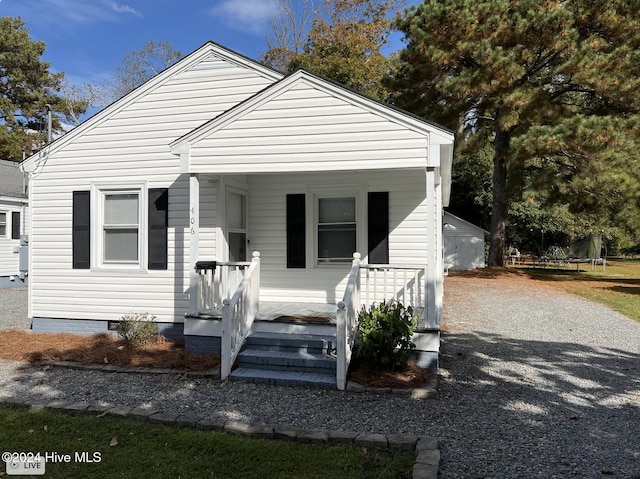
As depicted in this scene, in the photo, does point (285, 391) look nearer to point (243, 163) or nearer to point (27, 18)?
point (243, 163)

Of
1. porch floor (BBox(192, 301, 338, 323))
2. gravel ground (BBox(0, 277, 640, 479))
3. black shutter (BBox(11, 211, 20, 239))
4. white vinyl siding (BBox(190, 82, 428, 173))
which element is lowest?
gravel ground (BBox(0, 277, 640, 479))

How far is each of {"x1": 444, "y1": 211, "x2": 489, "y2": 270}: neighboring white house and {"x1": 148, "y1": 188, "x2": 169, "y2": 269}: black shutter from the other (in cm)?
1864

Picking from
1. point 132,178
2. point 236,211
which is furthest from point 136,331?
point 132,178

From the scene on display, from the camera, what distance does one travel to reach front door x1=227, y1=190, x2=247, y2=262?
7.85m

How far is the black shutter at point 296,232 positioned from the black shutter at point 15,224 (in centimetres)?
1377

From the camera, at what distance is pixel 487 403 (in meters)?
4.96

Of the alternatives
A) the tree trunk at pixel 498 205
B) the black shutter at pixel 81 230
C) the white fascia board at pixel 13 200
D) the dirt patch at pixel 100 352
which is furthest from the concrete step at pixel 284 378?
the tree trunk at pixel 498 205

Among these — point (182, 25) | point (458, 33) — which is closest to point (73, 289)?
point (458, 33)

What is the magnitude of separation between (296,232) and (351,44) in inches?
729

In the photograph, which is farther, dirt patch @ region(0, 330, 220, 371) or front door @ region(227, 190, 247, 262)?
front door @ region(227, 190, 247, 262)

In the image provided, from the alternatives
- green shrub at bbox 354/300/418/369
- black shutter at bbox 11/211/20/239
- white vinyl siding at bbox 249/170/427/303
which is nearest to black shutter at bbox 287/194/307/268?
white vinyl siding at bbox 249/170/427/303

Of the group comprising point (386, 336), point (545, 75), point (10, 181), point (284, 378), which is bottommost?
point (284, 378)

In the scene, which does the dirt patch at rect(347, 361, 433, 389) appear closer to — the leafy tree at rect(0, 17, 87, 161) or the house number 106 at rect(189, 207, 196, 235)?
the house number 106 at rect(189, 207, 196, 235)

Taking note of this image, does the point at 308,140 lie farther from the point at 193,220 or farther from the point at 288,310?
the point at 288,310
